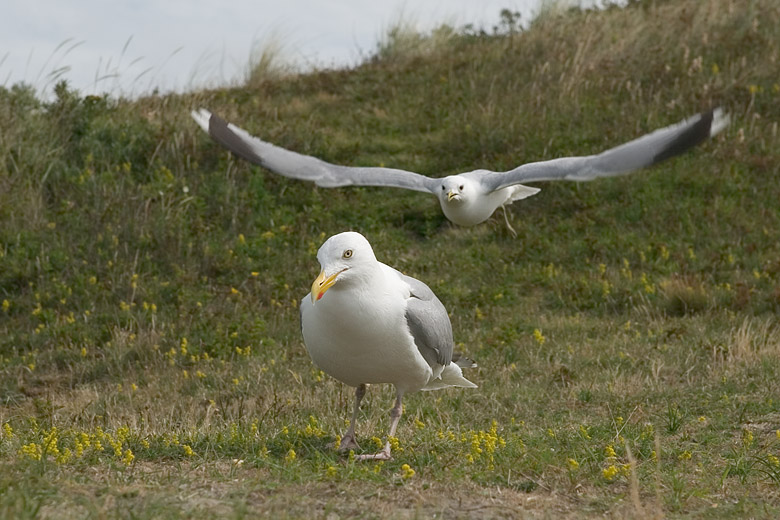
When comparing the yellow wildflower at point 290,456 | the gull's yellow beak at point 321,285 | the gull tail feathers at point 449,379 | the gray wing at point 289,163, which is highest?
the gray wing at point 289,163

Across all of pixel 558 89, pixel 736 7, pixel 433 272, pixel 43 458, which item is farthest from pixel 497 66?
pixel 43 458

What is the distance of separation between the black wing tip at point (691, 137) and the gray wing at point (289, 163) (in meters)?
1.83

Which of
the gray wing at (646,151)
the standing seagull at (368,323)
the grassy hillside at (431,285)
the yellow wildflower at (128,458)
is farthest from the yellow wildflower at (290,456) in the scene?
the gray wing at (646,151)

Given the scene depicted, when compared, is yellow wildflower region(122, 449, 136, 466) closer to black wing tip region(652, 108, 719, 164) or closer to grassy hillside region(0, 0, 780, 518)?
grassy hillside region(0, 0, 780, 518)

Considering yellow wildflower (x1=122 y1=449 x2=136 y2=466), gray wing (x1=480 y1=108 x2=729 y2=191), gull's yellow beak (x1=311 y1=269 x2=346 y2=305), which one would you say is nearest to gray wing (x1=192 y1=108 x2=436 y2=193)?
gray wing (x1=480 y1=108 x2=729 y2=191)

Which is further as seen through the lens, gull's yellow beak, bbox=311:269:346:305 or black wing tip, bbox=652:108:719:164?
black wing tip, bbox=652:108:719:164

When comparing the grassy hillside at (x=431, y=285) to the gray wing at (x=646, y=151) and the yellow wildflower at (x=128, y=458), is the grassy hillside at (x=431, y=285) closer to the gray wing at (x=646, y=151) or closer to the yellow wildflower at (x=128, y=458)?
the yellow wildflower at (x=128, y=458)

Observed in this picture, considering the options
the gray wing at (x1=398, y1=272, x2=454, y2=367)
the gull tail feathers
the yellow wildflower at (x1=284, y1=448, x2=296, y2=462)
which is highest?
A: the gray wing at (x1=398, y1=272, x2=454, y2=367)

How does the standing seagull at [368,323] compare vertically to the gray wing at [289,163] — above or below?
below

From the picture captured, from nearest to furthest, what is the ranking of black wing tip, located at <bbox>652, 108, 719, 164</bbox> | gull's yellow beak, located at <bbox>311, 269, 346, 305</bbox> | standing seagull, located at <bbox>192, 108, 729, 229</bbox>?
gull's yellow beak, located at <bbox>311, 269, 346, 305</bbox>
black wing tip, located at <bbox>652, 108, 719, 164</bbox>
standing seagull, located at <bbox>192, 108, 729, 229</bbox>

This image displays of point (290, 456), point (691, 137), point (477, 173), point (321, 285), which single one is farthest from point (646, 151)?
point (290, 456)

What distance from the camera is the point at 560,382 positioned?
25.9 ft

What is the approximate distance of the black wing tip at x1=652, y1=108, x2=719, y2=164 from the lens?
555 cm

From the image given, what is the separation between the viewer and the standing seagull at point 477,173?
18.6ft
